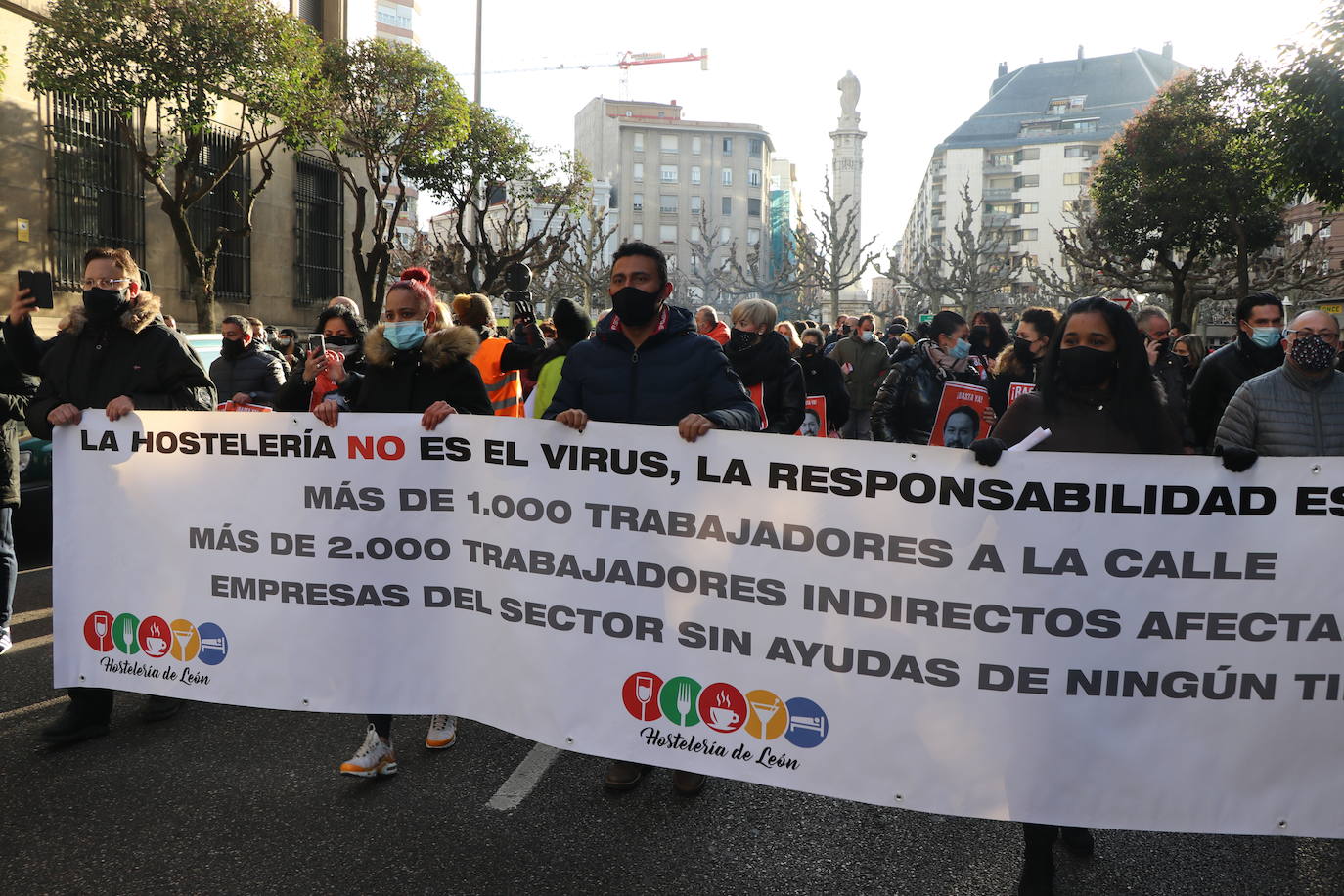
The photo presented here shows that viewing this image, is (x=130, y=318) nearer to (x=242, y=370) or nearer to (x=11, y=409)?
(x=11, y=409)

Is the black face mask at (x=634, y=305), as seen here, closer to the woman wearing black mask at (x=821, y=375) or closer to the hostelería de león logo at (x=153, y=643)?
the hostelería de león logo at (x=153, y=643)

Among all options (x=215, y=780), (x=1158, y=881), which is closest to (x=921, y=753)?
(x=1158, y=881)

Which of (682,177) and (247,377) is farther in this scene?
(682,177)

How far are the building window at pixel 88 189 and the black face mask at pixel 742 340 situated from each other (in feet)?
48.7

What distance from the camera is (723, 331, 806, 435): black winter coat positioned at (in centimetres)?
687

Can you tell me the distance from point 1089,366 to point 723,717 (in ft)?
5.18

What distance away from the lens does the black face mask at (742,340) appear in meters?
6.96

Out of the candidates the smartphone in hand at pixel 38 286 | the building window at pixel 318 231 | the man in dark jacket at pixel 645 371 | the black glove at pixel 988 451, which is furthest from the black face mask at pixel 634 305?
the building window at pixel 318 231

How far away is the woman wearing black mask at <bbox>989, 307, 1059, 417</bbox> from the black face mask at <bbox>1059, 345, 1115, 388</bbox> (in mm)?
2596

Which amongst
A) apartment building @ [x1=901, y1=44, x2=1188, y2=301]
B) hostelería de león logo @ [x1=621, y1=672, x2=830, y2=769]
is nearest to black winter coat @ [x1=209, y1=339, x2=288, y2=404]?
hostelería de león logo @ [x1=621, y1=672, x2=830, y2=769]

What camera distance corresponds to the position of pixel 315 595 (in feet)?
12.8

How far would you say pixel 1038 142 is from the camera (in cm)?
9712

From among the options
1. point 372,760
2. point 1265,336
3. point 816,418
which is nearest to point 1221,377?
point 1265,336

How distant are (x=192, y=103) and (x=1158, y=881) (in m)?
17.6
